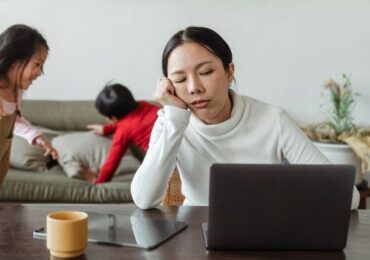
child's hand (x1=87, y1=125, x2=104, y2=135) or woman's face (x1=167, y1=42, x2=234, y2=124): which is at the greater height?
woman's face (x1=167, y1=42, x2=234, y2=124)

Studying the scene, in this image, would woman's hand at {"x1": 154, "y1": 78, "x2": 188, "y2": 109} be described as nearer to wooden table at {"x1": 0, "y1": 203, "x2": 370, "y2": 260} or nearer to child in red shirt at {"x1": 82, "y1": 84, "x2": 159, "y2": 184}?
wooden table at {"x1": 0, "y1": 203, "x2": 370, "y2": 260}

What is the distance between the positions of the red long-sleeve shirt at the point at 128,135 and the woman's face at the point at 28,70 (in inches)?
38.0

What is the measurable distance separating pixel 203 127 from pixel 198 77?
15 cm

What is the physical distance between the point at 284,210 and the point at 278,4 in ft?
8.54

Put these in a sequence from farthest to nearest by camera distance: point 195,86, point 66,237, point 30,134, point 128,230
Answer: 1. point 30,134
2. point 195,86
3. point 128,230
4. point 66,237

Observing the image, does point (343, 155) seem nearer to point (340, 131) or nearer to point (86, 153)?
point (340, 131)

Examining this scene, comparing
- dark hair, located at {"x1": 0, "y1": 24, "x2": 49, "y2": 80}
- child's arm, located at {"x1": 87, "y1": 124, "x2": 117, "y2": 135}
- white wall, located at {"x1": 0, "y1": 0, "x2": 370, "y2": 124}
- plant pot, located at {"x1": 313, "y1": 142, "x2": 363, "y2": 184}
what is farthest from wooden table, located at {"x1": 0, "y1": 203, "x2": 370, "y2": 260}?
white wall, located at {"x1": 0, "y1": 0, "x2": 370, "y2": 124}

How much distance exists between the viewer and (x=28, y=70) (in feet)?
6.23

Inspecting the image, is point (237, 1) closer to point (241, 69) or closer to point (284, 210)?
point (241, 69)

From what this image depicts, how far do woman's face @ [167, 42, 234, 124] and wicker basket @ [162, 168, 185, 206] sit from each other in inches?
9.8

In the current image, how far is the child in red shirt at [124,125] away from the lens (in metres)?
2.83

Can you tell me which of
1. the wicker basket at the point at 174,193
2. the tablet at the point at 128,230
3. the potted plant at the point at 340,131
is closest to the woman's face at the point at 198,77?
the wicker basket at the point at 174,193

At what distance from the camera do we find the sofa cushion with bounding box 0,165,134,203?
2688mm

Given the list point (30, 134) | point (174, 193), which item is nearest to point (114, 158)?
point (30, 134)
